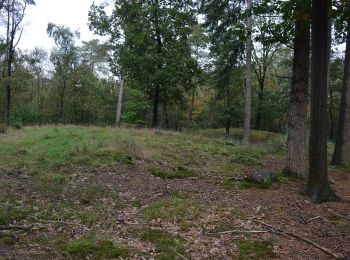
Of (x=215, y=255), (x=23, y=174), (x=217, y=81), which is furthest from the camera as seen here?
(x=217, y=81)

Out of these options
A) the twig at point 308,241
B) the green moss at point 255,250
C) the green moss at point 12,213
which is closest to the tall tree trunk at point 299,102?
the twig at point 308,241

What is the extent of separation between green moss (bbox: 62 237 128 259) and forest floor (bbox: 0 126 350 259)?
0.01 m

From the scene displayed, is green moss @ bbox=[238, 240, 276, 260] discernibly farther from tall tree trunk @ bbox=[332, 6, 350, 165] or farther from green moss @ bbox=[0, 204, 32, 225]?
tall tree trunk @ bbox=[332, 6, 350, 165]

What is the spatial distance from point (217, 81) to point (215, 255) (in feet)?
73.9

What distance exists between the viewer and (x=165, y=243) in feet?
16.5

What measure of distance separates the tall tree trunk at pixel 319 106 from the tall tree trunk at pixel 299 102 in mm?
1706

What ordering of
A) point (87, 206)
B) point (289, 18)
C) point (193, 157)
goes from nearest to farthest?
point (87, 206)
point (289, 18)
point (193, 157)

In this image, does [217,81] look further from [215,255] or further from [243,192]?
[215,255]

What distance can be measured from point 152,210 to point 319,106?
151 inches

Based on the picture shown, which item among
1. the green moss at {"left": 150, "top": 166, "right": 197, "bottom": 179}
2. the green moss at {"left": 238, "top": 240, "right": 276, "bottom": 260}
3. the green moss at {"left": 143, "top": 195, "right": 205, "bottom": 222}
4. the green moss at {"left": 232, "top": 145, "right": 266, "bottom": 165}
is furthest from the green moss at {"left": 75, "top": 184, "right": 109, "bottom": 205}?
the green moss at {"left": 232, "top": 145, "right": 266, "bottom": 165}

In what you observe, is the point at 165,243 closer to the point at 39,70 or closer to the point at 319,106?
the point at 319,106

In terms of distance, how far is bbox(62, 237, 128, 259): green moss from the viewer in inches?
178

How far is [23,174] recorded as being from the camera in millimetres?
9211

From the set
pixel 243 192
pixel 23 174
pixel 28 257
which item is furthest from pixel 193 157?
pixel 28 257
